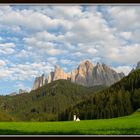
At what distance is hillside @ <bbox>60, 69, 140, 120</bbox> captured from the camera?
1125cm

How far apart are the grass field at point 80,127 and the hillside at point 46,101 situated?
13 cm

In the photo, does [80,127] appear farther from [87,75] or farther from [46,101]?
[87,75]

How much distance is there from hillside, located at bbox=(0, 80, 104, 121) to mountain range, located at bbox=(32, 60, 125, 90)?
2.6 inches

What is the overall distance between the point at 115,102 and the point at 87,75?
1.67ft

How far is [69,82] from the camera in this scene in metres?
11.3

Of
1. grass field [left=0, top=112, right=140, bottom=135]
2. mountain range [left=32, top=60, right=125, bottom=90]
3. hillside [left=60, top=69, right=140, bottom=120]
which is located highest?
mountain range [left=32, top=60, right=125, bottom=90]

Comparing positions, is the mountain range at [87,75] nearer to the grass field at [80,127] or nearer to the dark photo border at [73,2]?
the grass field at [80,127]

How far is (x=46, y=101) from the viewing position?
11.4 m

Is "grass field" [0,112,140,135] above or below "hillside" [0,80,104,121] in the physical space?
below

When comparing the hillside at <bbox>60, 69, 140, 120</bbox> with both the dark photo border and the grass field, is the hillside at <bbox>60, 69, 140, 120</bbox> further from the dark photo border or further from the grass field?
the dark photo border

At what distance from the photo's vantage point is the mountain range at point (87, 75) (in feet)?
37.0

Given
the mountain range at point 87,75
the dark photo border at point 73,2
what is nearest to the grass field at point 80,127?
the dark photo border at point 73,2

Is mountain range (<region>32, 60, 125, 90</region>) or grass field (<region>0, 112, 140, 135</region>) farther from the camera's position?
mountain range (<region>32, 60, 125, 90</region>)

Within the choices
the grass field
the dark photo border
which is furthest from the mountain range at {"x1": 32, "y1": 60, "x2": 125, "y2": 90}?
the dark photo border
